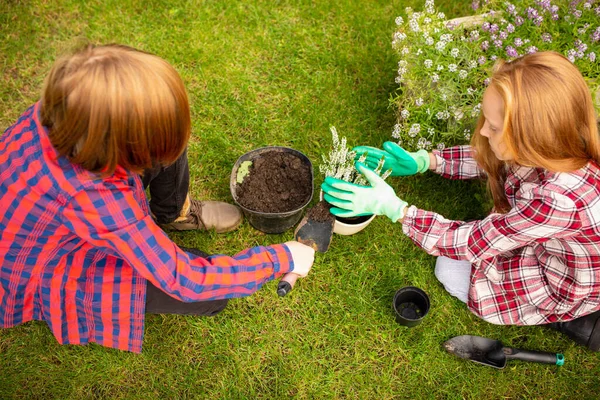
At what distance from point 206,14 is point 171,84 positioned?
2043mm

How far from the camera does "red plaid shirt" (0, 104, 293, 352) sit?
1387 mm

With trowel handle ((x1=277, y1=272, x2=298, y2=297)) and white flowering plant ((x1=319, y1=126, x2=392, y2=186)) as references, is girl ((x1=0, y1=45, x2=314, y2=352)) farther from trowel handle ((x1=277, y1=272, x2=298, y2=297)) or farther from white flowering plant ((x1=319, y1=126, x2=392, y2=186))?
white flowering plant ((x1=319, y1=126, x2=392, y2=186))

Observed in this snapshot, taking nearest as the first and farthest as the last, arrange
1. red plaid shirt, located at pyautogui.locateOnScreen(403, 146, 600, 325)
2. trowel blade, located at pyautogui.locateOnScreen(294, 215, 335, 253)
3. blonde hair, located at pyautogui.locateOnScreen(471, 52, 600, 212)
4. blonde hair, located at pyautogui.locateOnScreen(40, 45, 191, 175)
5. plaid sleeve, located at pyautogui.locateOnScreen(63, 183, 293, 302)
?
blonde hair, located at pyautogui.locateOnScreen(40, 45, 191, 175) < plaid sleeve, located at pyautogui.locateOnScreen(63, 183, 293, 302) < blonde hair, located at pyautogui.locateOnScreen(471, 52, 600, 212) < red plaid shirt, located at pyautogui.locateOnScreen(403, 146, 600, 325) < trowel blade, located at pyautogui.locateOnScreen(294, 215, 335, 253)

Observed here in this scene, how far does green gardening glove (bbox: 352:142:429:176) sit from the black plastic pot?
1.14 ft

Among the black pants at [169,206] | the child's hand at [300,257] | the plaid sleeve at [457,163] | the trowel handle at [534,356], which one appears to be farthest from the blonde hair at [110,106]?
the trowel handle at [534,356]

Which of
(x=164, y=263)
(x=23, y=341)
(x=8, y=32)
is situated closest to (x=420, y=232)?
(x=164, y=263)

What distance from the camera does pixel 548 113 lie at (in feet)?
5.18

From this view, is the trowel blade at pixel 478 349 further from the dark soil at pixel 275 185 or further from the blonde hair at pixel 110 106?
the blonde hair at pixel 110 106

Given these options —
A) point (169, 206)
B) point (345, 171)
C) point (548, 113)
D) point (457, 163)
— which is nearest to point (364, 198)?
point (345, 171)

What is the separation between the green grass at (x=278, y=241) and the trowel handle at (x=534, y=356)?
6 cm

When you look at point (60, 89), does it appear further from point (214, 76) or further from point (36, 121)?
point (214, 76)

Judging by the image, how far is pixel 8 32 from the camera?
117 inches

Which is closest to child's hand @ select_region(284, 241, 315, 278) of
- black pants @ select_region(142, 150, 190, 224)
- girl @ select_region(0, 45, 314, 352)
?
girl @ select_region(0, 45, 314, 352)

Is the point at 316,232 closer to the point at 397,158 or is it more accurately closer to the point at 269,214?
the point at 269,214
